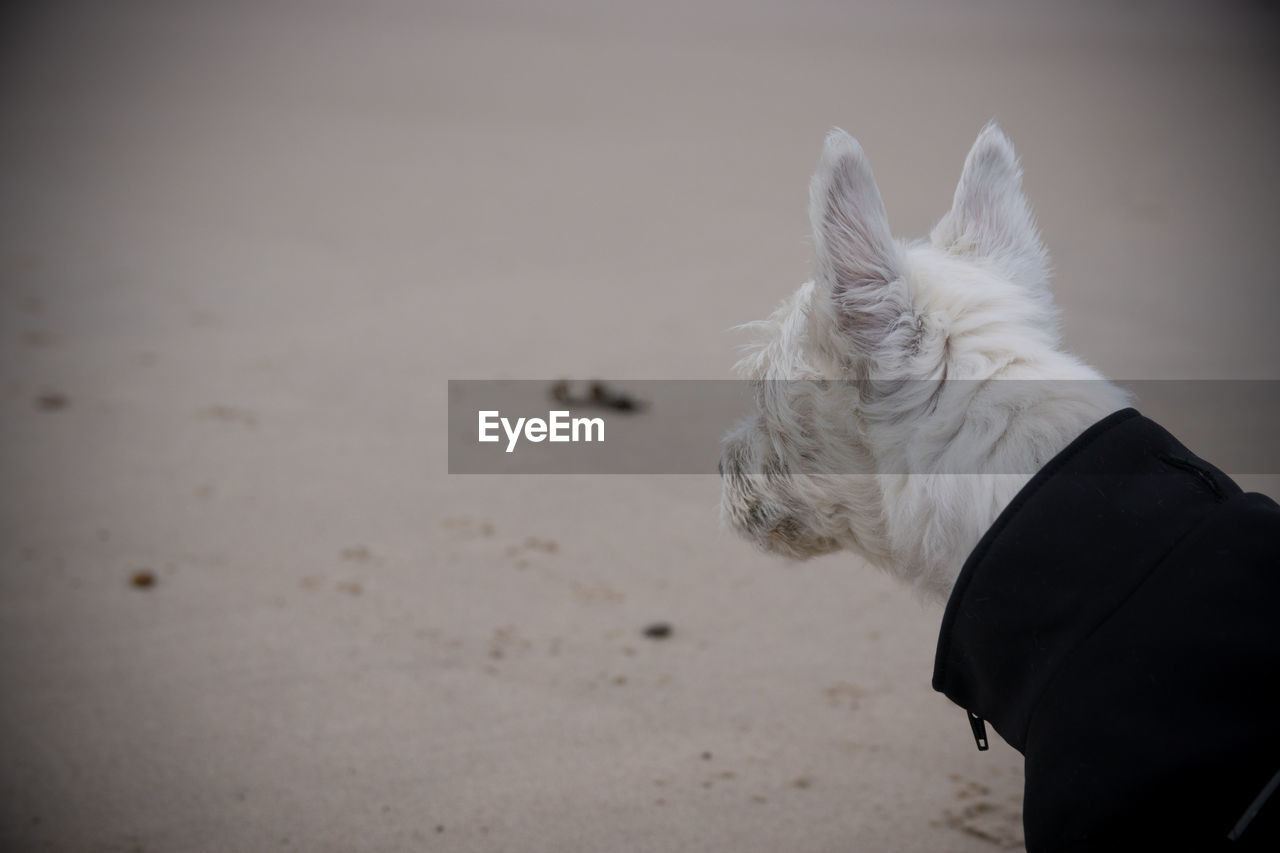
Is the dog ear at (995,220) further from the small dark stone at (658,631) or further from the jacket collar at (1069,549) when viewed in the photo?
the small dark stone at (658,631)

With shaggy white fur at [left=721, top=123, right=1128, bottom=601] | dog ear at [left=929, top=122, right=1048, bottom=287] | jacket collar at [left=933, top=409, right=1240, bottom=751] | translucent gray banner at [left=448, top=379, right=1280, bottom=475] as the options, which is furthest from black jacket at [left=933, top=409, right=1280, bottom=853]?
translucent gray banner at [left=448, top=379, right=1280, bottom=475]

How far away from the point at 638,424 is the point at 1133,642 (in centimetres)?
398

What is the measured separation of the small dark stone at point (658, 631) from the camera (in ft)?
12.2

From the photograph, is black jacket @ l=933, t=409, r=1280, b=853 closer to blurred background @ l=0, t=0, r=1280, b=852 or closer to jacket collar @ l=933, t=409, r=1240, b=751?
jacket collar @ l=933, t=409, r=1240, b=751

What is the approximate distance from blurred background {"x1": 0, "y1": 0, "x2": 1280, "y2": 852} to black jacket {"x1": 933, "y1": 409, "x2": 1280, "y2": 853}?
1328mm

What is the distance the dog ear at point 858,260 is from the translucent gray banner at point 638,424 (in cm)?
288

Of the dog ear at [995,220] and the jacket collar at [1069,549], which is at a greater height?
the dog ear at [995,220]

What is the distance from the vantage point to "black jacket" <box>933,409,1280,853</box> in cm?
143

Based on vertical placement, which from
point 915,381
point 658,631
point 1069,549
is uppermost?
point 915,381

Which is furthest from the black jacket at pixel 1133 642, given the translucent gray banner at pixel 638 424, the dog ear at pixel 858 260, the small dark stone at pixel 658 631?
the translucent gray banner at pixel 638 424

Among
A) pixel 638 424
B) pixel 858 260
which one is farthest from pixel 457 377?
pixel 858 260

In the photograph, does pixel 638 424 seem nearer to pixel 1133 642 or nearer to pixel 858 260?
pixel 858 260

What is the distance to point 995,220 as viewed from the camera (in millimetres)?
2127

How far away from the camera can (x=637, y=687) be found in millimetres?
3412
